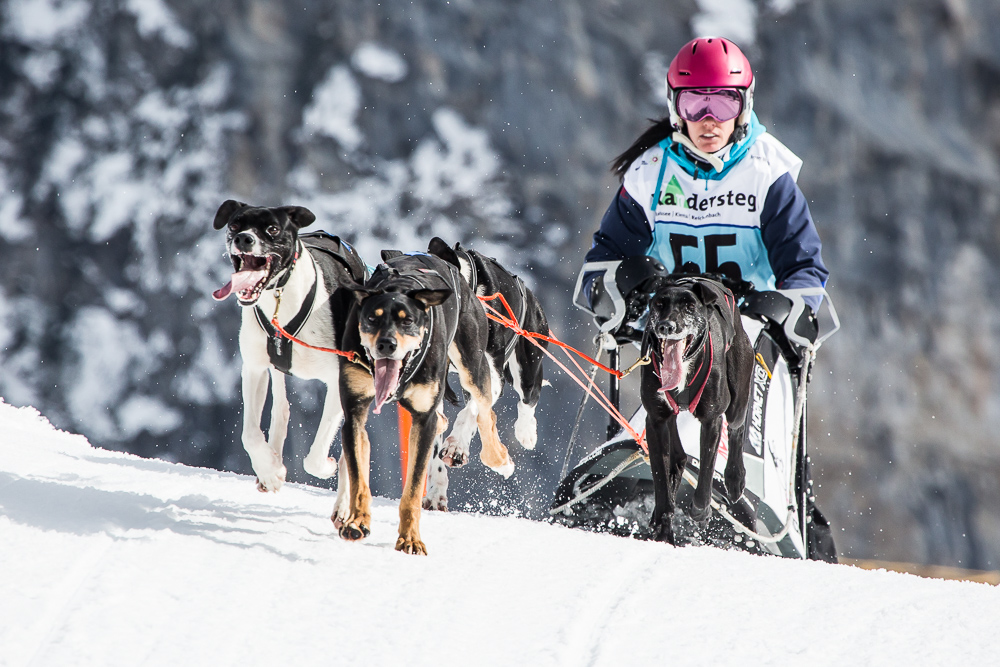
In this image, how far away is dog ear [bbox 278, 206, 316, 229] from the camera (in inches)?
125

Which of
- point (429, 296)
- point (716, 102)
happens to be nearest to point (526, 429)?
point (716, 102)

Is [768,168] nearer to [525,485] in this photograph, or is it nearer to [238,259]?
[238,259]

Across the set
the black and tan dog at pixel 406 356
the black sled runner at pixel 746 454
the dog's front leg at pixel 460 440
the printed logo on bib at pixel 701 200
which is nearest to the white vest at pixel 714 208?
the printed logo on bib at pixel 701 200

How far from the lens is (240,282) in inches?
118

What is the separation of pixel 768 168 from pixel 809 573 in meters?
1.74

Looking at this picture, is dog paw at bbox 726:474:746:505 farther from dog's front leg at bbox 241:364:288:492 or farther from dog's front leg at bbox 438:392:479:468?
dog's front leg at bbox 241:364:288:492

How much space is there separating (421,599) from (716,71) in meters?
2.53

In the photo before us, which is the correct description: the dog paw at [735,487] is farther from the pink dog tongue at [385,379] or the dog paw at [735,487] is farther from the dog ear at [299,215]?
the dog ear at [299,215]

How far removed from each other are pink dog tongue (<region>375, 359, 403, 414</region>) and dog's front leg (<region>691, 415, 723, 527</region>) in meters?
1.08

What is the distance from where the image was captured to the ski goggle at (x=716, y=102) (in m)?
3.74

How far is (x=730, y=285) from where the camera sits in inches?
141

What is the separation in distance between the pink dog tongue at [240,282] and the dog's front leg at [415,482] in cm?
75

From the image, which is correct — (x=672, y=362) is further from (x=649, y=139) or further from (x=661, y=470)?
(x=649, y=139)

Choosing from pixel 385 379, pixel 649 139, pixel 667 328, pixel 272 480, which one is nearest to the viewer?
pixel 667 328
